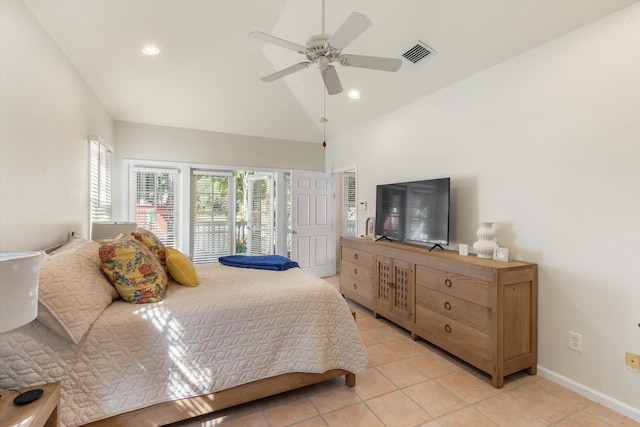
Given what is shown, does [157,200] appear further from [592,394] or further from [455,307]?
[592,394]

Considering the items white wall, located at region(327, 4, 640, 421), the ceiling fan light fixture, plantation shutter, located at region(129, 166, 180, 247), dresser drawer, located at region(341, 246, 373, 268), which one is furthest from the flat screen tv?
plantation shutter, located at region(129, 166, 180, 247)

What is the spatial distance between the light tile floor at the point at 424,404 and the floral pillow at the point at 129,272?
2.71 ft

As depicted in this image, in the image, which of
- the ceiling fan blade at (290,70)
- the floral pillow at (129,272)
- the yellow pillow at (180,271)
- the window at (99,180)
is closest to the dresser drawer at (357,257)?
the yellow pillow at (180,271)

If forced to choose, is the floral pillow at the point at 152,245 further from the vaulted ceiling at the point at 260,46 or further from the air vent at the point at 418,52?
the air vent at the point at 418,52

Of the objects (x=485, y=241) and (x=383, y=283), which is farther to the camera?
(x=383, y=283)

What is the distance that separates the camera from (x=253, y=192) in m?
5.73

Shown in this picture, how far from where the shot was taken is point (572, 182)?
2.18 meters

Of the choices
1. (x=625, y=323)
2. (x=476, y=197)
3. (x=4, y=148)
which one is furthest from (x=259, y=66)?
(x=625, y=323)

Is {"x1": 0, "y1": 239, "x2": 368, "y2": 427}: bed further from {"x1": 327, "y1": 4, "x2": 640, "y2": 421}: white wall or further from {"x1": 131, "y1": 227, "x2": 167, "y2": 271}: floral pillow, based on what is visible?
{"x1": 327, "y1": 4, "x2": 640, "y2": 421}: white wall

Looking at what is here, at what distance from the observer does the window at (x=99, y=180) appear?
3.24 m

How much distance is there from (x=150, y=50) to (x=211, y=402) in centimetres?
338

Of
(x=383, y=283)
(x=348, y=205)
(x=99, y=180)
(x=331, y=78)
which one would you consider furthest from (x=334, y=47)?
(x=348, y=205)

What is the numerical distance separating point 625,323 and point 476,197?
4.52 feet

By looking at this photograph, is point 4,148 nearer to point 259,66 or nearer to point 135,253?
point 135,253
